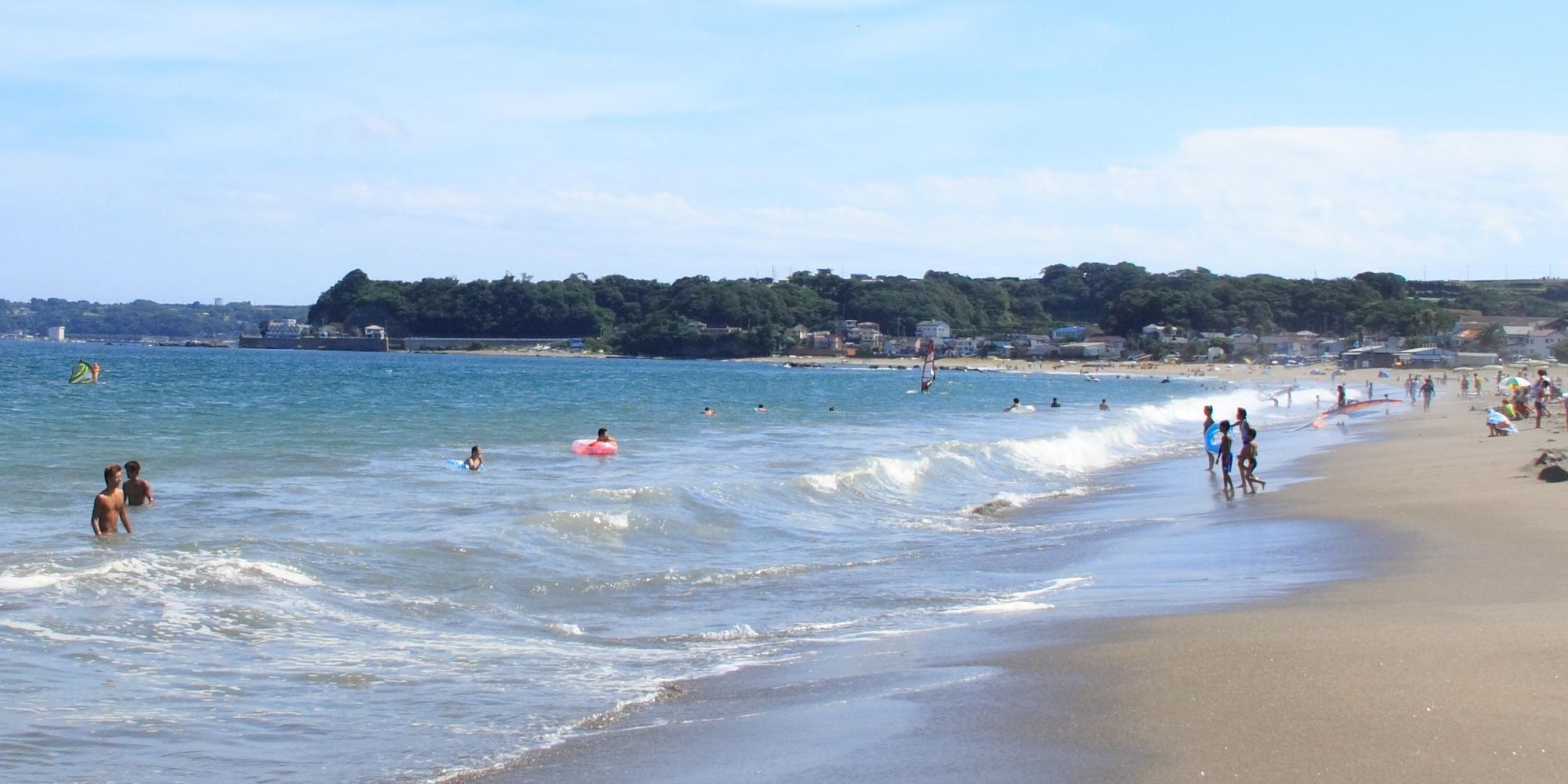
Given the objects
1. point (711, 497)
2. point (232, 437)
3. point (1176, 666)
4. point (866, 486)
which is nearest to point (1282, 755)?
point (1176, 666)

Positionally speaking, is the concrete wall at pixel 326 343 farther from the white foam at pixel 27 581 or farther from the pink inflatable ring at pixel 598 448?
the white foam at pixel 27 581

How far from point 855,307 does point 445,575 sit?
577 feet

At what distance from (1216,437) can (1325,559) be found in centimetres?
1083

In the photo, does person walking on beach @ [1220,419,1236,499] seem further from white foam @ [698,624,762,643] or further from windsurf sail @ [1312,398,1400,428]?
windsurf sail @ [1312,398,1400,428]

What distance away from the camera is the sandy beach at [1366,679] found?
5.28 meters

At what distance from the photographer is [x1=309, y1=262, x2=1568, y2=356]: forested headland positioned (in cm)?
15025

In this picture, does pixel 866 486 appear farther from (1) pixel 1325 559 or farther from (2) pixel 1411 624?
(2) pixel 1411 624

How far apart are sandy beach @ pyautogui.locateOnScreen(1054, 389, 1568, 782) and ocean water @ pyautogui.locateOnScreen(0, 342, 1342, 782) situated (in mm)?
2284

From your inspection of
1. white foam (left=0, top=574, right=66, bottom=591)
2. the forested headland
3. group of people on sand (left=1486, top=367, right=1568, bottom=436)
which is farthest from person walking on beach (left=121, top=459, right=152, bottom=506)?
the forested headland

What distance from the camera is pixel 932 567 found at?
42.2 feet

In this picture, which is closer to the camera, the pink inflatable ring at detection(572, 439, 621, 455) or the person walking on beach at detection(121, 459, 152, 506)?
the person walking on beach at detection(121, 459, 152, 506)

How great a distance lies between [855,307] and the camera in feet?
613

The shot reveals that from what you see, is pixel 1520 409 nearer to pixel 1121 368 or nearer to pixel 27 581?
pixel 27 581

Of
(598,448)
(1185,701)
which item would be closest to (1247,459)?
(598,448)
